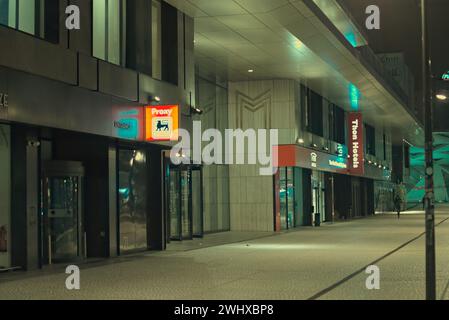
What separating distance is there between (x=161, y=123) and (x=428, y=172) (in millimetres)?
10801

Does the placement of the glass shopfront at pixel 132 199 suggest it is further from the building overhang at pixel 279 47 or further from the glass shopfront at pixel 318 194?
the glass shopfront at pixel 318 194

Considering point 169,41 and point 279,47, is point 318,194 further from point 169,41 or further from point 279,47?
point 169,41

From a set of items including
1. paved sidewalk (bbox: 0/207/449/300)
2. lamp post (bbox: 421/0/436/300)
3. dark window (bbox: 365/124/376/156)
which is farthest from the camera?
dark window (bbox: 365/124/376/156)

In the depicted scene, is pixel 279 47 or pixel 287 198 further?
pixel 287 198

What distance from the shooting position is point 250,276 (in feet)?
49.8

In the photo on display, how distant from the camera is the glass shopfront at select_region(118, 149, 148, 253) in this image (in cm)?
2086

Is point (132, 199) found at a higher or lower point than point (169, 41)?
lower

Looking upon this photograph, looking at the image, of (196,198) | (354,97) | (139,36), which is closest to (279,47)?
(196,198)

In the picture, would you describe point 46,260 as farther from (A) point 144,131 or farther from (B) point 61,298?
(B) point 61,298

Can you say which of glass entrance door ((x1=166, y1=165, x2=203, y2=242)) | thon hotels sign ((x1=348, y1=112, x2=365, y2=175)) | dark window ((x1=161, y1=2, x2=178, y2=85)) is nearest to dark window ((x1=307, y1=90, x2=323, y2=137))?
thon hotels sign ((x1=348, y1=112, x2=365, y2=175))

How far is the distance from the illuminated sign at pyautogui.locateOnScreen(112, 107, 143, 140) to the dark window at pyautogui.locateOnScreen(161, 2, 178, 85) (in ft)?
9.20

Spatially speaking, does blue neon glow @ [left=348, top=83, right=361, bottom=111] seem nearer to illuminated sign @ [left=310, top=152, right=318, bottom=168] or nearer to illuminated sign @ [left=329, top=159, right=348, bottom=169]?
illuminated sign @ [left=329, top=159, right=348, bottom=169]

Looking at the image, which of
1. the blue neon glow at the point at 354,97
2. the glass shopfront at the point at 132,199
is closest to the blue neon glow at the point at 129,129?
the glass shopfront at the point at 132,199
